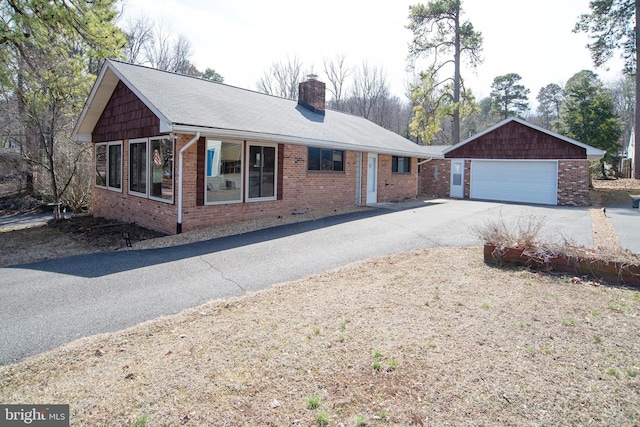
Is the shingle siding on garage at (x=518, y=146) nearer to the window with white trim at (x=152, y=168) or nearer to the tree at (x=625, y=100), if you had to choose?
the window with white trim at (x=152, y=168)

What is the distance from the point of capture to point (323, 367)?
340 centimetres

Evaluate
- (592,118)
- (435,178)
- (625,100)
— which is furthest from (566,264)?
(625,100)

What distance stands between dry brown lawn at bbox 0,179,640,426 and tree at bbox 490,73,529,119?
41.4m

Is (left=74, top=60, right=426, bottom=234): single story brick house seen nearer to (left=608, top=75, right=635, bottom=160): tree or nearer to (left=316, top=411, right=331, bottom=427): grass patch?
(left=316, top=411, right=331, bottom=427): grass patch

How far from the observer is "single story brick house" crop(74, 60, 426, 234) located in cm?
958

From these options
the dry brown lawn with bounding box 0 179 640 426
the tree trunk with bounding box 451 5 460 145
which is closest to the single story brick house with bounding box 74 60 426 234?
the dry brown lawn with bounding box 0 179 640 426

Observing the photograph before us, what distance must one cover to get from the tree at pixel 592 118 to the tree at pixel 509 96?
14630 millimetres

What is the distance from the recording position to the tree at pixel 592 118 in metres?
25.3

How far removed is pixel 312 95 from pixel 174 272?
1235 cm

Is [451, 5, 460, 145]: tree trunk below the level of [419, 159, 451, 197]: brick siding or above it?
above

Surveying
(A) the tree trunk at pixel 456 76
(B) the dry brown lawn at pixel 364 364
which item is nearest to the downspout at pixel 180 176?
(B) the dry brown lawn at pixel 364 364

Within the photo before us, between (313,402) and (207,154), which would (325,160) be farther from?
(313,402)

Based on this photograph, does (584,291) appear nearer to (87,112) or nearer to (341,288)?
(341,288)

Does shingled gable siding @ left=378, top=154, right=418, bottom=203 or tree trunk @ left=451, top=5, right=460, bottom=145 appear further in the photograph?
tree trunk @ left=451, top=5, right=460, bottom=145
